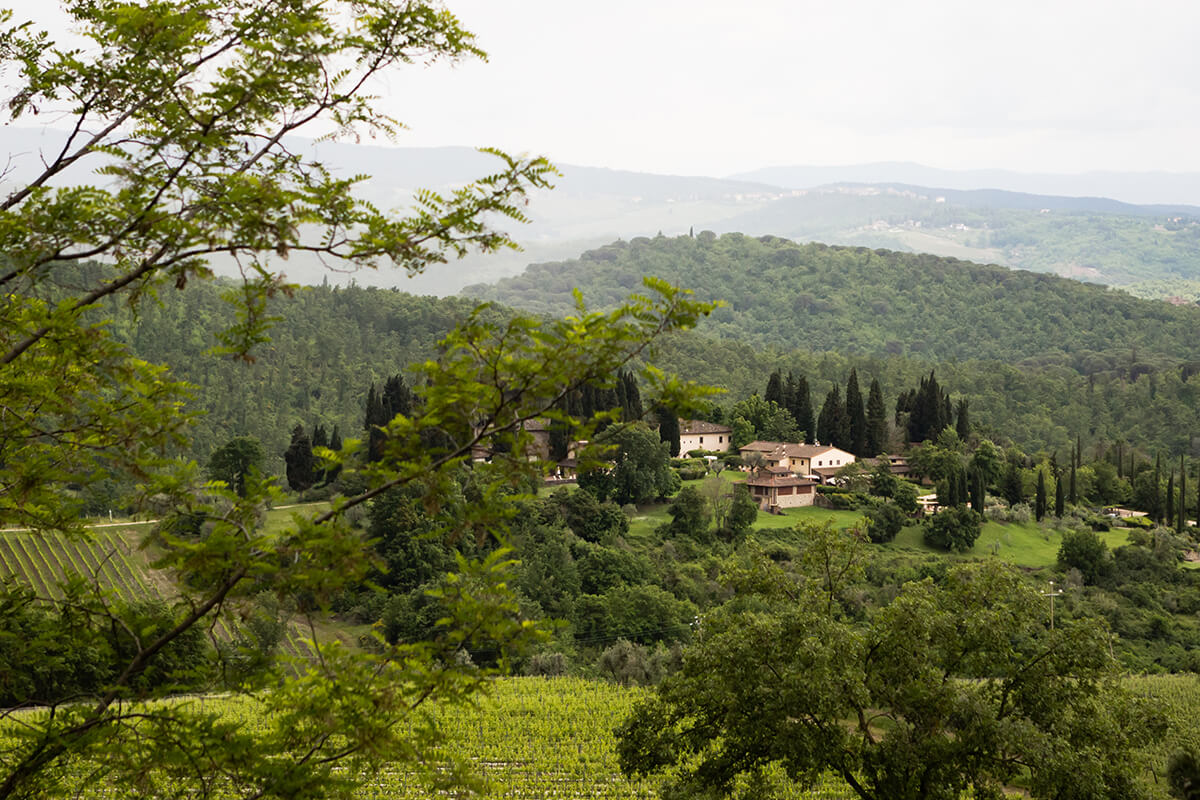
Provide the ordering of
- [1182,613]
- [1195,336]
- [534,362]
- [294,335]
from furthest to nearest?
[1195,336], [294,335], [1182,613], [534,362]

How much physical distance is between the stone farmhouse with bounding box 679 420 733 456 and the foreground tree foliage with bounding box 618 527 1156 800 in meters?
42.7

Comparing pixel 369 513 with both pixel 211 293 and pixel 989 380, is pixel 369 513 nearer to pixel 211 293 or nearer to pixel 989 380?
pixel 211 293

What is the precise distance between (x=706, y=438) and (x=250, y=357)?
177ft

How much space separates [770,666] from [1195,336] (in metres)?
145

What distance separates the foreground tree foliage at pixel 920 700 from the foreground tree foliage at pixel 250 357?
876cm

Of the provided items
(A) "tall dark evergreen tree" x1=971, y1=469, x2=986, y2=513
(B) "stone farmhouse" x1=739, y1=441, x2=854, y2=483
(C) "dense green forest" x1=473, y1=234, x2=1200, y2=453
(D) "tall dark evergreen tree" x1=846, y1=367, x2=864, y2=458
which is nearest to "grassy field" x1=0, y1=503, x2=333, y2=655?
(B) "stone farmhouse" x1=739, y1=441, x2=854, y2=483

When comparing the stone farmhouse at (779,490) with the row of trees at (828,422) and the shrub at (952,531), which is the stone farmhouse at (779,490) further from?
the row of trees at (828,422)

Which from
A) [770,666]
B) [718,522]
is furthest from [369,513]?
[770,666]

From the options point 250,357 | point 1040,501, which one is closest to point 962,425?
point 1040,501

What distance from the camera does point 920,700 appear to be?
1407 cm

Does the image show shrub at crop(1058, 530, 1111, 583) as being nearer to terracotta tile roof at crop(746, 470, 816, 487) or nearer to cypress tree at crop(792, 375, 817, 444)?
terracotta tile roof at crop(746, 470, 816, 487)

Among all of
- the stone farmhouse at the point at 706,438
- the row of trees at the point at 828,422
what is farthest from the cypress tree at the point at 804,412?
the stone farmhouse at the point at 706,438

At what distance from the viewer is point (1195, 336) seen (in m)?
136

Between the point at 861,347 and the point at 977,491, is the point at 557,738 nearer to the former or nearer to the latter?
the point at 977,491
